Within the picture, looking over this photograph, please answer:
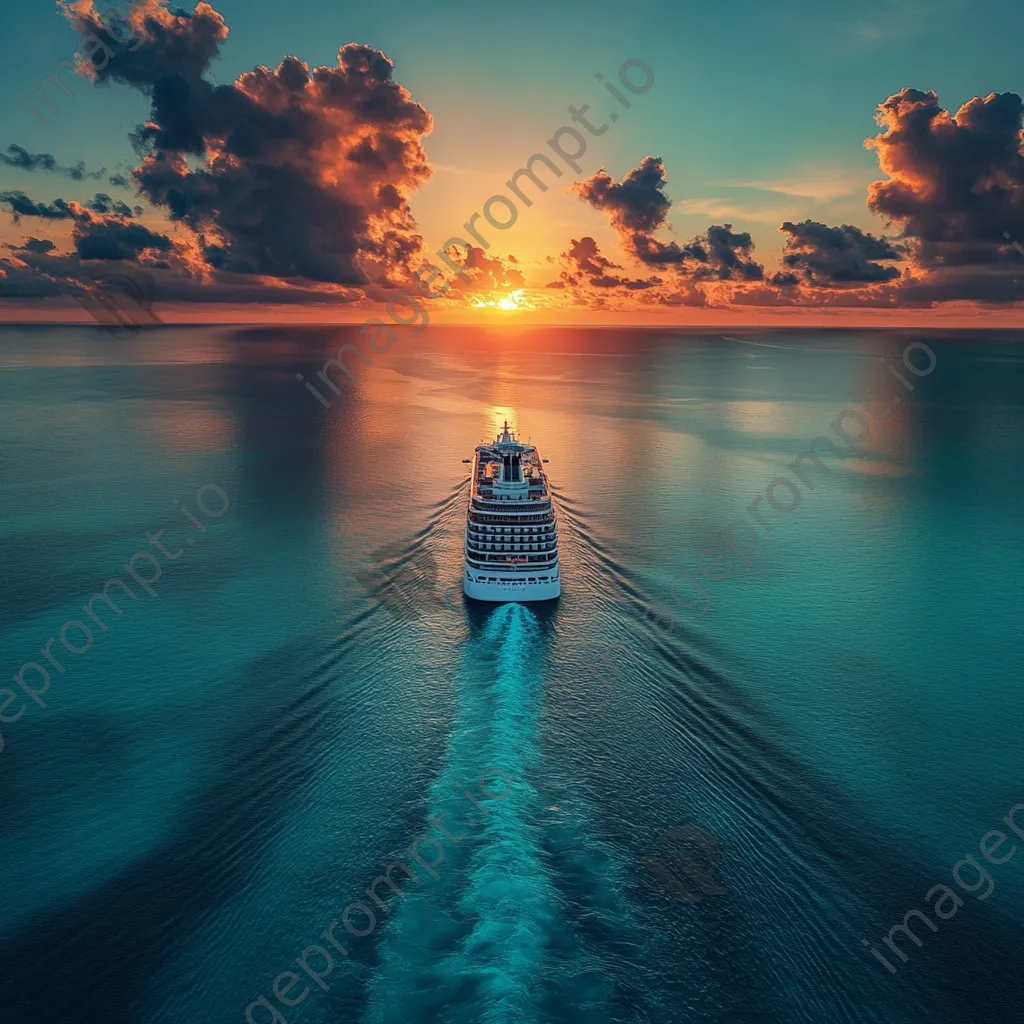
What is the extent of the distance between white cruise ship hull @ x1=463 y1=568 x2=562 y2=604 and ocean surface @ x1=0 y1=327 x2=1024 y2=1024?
1.79 metres

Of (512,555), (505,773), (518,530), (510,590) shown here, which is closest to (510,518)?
(518,530)

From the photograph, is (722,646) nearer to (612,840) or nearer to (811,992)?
(612,840)

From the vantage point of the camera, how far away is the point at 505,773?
50.1 metres

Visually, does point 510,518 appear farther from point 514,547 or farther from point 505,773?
point 505,773

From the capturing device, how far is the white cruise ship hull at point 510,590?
7631cm

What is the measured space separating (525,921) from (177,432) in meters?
161

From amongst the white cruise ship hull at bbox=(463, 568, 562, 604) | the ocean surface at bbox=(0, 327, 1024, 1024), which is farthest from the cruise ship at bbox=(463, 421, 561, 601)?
the ocean surface at bbox=(0, 327, 1024, 1024)

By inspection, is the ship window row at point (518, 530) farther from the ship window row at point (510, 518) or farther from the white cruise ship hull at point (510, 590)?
the white cruise ship hull at point (510, 590)

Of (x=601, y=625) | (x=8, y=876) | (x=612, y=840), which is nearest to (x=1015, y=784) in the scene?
(x=612, y=840)

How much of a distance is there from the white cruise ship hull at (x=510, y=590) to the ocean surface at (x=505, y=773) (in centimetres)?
179

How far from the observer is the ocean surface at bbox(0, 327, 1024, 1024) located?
35781mm

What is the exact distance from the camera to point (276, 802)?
47125 millimetres

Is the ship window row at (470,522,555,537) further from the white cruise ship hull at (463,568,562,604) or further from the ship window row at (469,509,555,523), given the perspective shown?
the white cruise ship hull at (463,568,562,604)

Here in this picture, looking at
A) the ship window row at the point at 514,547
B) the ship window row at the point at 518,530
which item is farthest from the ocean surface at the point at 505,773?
the ship window row at the point at 518,530
